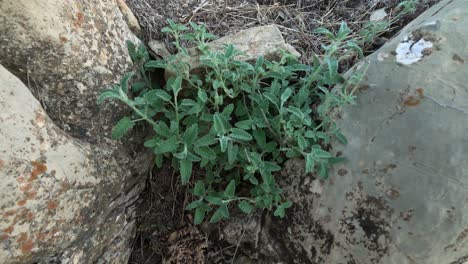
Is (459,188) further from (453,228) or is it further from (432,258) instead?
(432,258)

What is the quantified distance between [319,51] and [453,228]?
137 cm

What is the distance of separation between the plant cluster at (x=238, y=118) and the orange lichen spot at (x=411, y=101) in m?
0.27

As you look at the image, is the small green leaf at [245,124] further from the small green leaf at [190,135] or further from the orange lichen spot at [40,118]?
the orange lichen spot at [40,118]

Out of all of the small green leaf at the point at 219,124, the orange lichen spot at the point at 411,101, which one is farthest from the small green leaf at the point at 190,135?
the orange lichen spot at the point at 411,101

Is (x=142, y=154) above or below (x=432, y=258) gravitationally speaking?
above

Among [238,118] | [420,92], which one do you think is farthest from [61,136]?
[420,92]

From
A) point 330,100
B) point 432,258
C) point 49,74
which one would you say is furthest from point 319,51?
point 49,74

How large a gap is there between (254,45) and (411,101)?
37.3 inches

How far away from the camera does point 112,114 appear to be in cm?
219

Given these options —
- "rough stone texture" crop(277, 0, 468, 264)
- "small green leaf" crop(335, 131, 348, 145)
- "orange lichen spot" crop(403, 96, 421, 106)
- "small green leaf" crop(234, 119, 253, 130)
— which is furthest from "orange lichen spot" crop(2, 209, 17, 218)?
"orange lichen spot" crop(403, 96, 421, 106)

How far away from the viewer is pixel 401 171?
1.98m

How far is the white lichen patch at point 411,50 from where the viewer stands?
2.10 metres

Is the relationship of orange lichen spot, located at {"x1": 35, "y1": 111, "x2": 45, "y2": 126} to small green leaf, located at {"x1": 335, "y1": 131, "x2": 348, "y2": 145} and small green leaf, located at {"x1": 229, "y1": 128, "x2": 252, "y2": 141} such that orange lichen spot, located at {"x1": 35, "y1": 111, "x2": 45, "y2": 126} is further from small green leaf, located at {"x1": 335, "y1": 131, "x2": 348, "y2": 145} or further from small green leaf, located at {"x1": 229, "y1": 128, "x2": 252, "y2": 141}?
small green leaf, located at {"x1": 335, "y1": 131, "x2": 348, "y2": 145}

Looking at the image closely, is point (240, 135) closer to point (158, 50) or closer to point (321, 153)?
point (321, 153)
